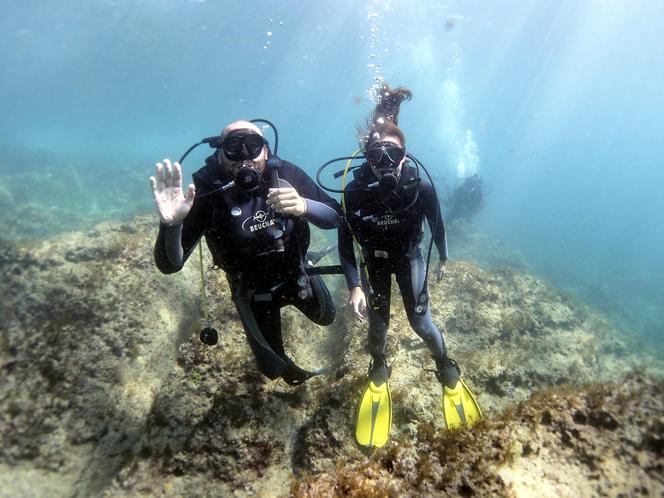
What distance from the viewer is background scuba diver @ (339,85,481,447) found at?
12.8 feet

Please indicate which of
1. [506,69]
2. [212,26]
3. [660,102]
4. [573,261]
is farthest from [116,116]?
[660,102]

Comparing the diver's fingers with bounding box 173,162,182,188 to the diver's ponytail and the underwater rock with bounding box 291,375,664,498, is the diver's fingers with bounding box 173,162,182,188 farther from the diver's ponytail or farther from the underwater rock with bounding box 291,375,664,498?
the diver's ponytail

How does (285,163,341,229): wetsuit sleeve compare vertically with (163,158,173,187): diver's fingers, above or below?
below

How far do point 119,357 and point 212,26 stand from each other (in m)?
40.1

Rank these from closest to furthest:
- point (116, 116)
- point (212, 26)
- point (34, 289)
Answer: point (34, 289)
point (212, 26)
point (116, 116)

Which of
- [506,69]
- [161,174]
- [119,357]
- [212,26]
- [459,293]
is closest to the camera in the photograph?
[161,174]

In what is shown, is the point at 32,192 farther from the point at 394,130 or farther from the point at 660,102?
the point at 660,102

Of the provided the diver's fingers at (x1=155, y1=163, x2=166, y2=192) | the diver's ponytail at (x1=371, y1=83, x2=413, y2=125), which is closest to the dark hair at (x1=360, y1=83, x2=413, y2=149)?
the diver's ponytail at (x1=371, y1=83, x2=413, y2=125)

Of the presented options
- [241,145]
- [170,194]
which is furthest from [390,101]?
[170,194]

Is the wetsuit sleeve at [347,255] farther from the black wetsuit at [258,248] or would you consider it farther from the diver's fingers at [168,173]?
the diver's fingers at [168,173]

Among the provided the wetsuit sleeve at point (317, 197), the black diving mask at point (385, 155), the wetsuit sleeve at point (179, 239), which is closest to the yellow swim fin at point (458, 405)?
the wetsuit sleeve at point (317, 197)

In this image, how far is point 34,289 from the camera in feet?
17.4

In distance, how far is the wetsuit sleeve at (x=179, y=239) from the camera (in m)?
3.22

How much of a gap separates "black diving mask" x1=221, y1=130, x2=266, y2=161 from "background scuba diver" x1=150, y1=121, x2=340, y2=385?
0.01 metres
